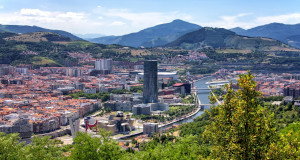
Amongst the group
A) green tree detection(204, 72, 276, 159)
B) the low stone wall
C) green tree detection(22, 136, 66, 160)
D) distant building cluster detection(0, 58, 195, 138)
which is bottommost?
the low stone wall

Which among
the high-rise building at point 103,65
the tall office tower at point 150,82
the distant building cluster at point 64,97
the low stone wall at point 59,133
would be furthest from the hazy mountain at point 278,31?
the low stone wall at point 59,133

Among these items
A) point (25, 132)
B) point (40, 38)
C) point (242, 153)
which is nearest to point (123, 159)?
point (242, 153)

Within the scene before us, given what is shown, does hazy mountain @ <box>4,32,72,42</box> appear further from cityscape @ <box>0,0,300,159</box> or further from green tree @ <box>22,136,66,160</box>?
green tree @ <box>22,136,66,160</box>

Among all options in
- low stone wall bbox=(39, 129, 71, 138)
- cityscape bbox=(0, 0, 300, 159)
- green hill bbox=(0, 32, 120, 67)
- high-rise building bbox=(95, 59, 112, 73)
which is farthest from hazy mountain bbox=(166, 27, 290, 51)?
low stone wall bbox=(39, 129, 71, 138)

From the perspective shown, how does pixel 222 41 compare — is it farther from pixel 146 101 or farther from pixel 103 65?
pixel 146 101

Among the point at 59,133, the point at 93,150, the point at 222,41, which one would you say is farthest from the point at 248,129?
the point at 222,41

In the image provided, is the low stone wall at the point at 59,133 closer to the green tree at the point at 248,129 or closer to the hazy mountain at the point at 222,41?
the green tree at the point at 248,129
